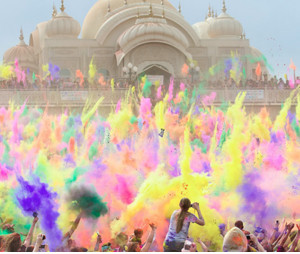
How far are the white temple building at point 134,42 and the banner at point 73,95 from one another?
2.18 metres

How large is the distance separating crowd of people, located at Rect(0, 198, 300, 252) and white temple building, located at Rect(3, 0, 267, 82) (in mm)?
21518

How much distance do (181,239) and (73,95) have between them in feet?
72.6

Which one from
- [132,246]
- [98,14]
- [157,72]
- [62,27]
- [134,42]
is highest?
[98,14]

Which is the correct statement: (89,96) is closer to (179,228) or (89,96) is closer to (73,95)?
(73,95)

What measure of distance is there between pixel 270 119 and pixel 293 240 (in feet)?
67.6

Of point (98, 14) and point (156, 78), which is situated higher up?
point (98, 14)

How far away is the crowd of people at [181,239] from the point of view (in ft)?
19.9

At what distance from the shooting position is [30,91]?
28.2m

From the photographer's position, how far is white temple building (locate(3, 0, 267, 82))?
30.7 meters

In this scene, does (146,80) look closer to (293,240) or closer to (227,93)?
(227,93)

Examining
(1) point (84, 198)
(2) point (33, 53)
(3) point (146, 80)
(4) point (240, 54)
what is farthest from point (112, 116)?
(1) point (84, 198)

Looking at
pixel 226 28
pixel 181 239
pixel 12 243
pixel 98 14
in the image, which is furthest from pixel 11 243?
pixel 98 14

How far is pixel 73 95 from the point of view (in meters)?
28.3

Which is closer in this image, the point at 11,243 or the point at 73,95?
the point at 11,243
